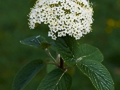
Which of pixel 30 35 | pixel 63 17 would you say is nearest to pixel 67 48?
pixel 63 17

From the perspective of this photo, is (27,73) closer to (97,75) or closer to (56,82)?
(56,82)

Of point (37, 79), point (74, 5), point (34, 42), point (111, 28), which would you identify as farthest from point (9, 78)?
point (74, 5)

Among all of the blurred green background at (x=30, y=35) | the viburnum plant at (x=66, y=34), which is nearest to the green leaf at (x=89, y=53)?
the viburnum plant at (x=66, y=34)

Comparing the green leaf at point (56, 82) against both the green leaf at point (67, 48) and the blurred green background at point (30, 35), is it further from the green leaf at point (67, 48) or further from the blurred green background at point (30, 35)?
the blurred green background at point (30, 35)

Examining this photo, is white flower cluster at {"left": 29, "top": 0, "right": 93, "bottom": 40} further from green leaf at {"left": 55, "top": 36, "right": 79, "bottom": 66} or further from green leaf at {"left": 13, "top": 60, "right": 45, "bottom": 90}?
green leaf at {"left": 13, "top": 60, "right": 45, "bottom": 90}

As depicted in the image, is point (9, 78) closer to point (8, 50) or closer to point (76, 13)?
point (8, 50)

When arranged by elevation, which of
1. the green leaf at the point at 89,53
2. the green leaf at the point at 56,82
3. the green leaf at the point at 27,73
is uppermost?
the green leaf at the point at 27,73

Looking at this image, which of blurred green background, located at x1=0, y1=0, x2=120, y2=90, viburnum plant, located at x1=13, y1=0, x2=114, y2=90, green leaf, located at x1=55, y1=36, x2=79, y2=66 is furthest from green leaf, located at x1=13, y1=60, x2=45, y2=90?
blurred green background, located at x1=0, y1=0, x2=120, y2=90
